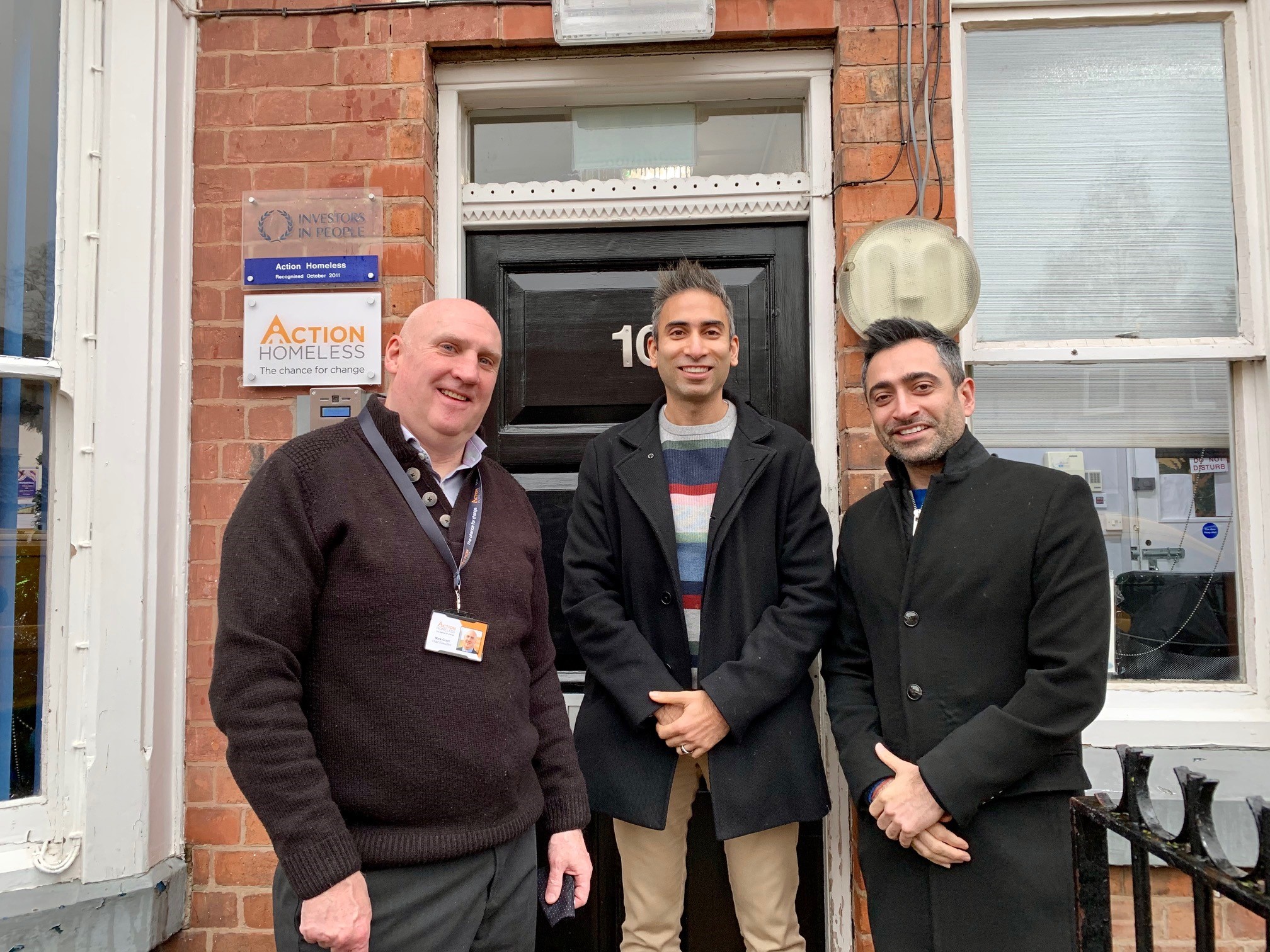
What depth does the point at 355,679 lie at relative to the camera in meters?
1.59

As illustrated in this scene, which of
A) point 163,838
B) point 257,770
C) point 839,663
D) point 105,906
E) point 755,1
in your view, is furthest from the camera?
point 755,1

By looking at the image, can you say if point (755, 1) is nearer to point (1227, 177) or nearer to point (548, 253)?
point (548, 253)

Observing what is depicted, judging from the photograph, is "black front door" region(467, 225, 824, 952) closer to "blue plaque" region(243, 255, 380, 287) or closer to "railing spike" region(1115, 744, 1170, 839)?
"blue plaque" region(243, 255, 380, 287)

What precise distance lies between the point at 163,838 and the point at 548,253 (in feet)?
7.44

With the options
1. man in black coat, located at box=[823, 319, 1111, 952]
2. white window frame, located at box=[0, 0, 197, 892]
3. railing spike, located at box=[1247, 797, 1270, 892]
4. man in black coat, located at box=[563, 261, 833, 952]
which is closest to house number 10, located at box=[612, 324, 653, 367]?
man in black coat, located at box=[563, 261, 833, 952]

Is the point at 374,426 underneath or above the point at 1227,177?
underneath

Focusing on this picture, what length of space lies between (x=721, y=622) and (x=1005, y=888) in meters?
0.87

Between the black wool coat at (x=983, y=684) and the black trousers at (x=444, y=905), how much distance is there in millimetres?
833

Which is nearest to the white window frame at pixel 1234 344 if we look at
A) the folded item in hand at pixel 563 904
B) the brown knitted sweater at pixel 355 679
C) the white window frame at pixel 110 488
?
the folded item in hand at pixel 563 904

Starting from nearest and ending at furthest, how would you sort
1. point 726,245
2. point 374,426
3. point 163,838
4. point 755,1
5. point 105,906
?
point 374,426
point 105,906
point 163,838
point 755,1
point 726,245

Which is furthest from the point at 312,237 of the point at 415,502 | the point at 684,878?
the point at 684,878

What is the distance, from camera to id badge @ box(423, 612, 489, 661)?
64.0 inches

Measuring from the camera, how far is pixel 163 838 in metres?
2.59

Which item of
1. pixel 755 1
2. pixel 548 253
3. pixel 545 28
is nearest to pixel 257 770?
pixel 548 253
